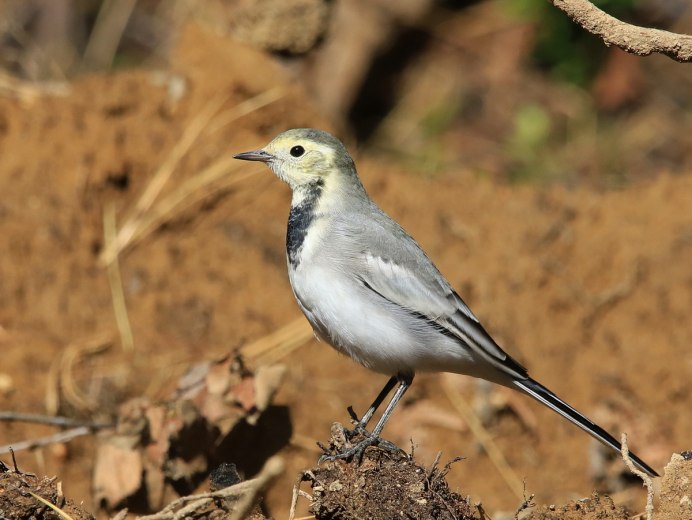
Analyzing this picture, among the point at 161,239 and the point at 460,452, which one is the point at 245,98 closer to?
the point at 161,239

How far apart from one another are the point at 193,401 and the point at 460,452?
217 centimetres

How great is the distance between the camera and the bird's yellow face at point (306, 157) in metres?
5.36

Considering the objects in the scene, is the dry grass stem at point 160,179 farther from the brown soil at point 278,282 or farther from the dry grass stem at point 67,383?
the dry grass stem at point 67,383

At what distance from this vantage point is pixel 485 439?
6734 millimetres

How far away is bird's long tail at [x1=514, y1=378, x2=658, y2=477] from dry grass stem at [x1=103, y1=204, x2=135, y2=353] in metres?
2.85

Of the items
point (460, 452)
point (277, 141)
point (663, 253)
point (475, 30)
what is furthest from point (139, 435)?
point (475, 30)

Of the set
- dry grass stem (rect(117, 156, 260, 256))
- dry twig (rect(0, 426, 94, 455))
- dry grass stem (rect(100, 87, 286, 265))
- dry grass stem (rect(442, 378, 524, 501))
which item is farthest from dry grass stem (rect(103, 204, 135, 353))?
dry grass stem (rect(442, 378, 524, 501))

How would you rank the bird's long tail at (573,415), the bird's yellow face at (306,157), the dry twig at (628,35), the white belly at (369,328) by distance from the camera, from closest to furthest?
the dry twig at (628,35) < the bird's long tail at (573,415) < the white belly at (369,328) < the bird's yellow face at (306,157)

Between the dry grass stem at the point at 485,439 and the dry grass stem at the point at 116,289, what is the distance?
2138 millimetres

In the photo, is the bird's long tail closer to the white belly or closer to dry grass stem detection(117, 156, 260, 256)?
the white belly

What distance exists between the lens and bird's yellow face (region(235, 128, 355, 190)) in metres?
5.36

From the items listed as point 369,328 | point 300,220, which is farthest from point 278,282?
point 369,328

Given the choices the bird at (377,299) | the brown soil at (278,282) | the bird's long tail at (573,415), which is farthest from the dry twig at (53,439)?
the bird's long tail at (573,415)

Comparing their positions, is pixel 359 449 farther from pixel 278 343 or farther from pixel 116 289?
pixel 116 289
